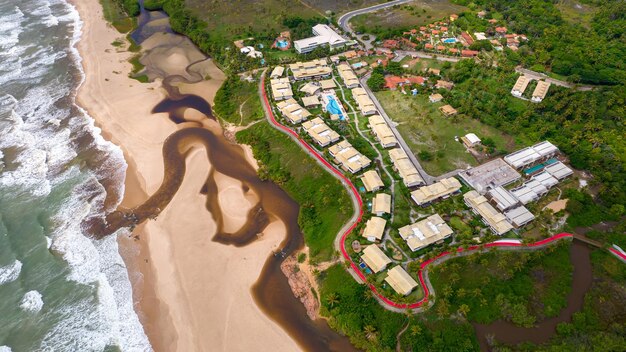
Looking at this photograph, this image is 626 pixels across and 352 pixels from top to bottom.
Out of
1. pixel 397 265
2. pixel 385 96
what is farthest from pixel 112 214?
pixel 385 96

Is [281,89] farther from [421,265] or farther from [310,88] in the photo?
[421,265]

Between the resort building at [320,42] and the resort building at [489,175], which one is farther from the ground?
the resort building at [320,42]

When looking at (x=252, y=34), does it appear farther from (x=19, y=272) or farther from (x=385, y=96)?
(x=19, y=272)

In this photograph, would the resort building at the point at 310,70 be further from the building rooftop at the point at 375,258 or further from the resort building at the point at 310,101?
the building rooftop at the point at 375,258

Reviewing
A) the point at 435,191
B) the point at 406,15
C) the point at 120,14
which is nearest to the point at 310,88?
the point at 435,191

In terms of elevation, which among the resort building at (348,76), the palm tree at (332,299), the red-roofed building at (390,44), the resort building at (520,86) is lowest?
the palm tree at (332,299)

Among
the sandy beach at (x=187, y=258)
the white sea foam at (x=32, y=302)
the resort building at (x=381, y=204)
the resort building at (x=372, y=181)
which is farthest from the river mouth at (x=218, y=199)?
the resort building at (x=381, y=204)

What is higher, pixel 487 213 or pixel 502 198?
pixel 502 198
